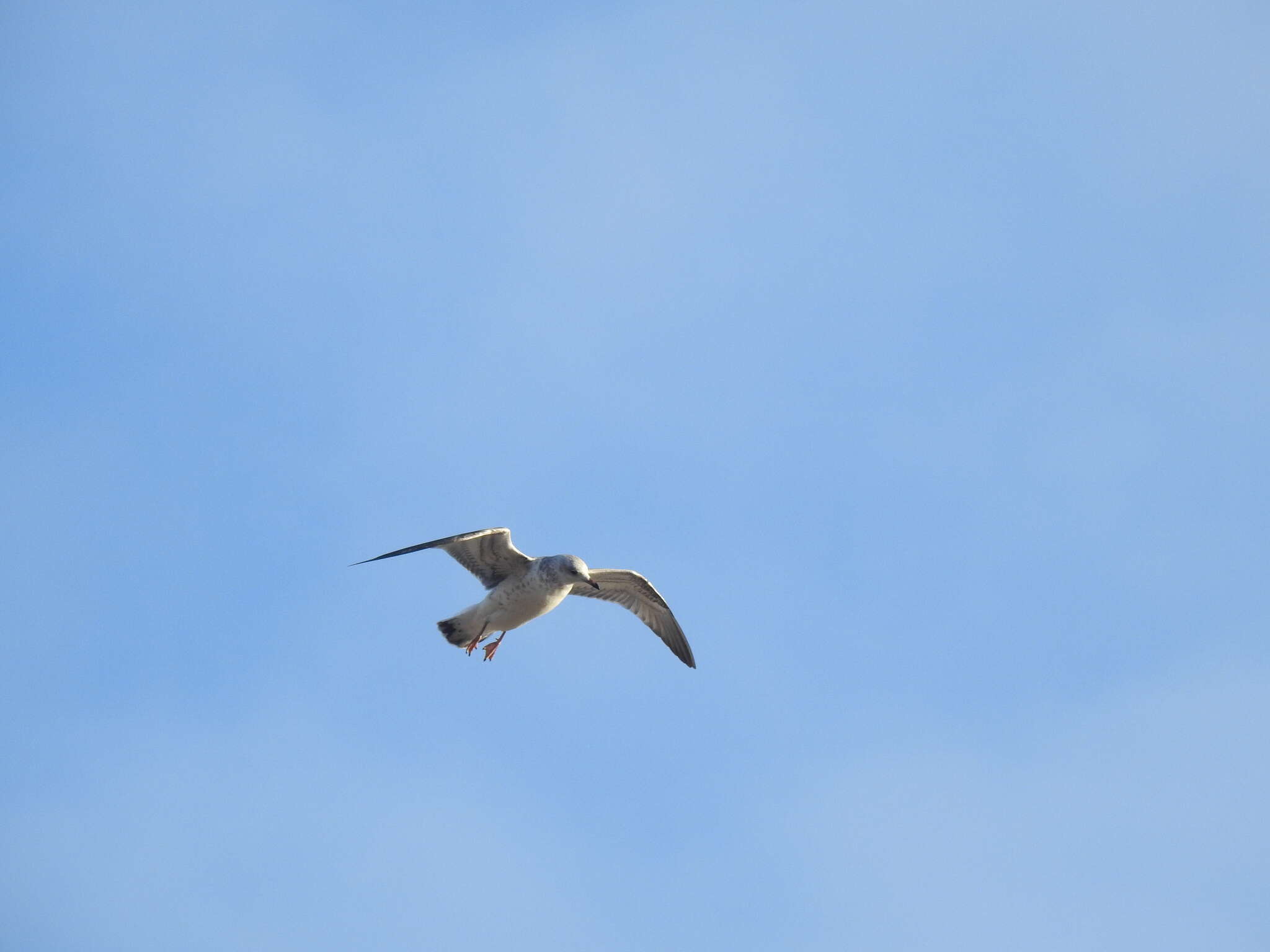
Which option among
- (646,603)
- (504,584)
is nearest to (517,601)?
(504,584)

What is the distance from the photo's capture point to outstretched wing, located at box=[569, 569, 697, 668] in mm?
20875

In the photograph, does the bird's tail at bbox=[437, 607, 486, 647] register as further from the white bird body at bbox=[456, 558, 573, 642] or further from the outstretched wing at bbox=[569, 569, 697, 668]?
the outstretched wing at bbox=[569, 569, 697, 668]

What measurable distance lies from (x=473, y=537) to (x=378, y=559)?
188 centimetres

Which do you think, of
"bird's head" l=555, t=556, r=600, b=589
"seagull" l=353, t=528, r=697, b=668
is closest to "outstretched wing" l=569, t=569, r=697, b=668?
"seagull" l=353, t=528, r=697, b=668

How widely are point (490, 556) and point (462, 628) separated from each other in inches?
42.7

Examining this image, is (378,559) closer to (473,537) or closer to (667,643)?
(473,537)

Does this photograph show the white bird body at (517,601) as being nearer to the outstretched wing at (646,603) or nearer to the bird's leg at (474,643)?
the bird's leg at (474,643)

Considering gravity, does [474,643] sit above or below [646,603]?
below

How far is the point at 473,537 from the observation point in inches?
715

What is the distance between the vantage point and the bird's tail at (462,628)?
19203mm

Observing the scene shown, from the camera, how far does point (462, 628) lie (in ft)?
63.4

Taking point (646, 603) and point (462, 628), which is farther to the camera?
point (646, 603)

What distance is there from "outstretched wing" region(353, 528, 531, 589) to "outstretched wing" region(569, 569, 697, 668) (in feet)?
5.37

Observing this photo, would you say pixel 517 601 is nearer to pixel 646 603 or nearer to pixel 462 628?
pixel 462 628
